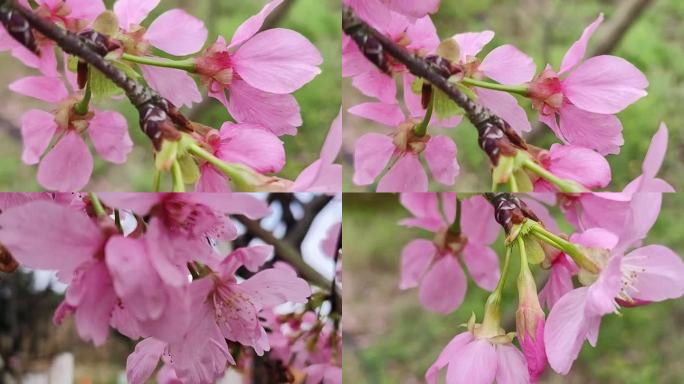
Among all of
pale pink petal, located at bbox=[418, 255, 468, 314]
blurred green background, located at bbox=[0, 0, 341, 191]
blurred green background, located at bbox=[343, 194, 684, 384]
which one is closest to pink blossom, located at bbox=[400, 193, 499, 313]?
pale pink petal, located at bbox=[418, 255, 468, 314]

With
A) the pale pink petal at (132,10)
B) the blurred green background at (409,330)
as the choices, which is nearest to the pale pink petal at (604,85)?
the pale pink petal at (132,10)

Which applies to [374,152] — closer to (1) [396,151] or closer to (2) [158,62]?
(1) [396,151]

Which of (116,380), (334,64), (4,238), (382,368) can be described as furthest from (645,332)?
(4,238)

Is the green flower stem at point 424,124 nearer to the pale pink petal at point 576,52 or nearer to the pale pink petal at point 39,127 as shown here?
the pale pink petal at point 576,52

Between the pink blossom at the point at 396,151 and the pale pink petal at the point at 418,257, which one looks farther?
the pale pink petal at the point at 418,257

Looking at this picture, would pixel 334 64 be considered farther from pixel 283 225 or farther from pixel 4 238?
pixel 4 238

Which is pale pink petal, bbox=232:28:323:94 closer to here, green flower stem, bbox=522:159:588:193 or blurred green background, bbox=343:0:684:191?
green flower stem, bbox=522:159:588:193
